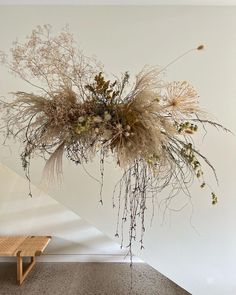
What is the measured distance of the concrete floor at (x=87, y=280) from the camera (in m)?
2.38

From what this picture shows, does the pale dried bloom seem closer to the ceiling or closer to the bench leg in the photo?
the ceiling

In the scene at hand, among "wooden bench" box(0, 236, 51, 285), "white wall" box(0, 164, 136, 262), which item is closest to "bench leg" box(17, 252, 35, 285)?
"wooden bench" box(0, 236, 51, 285)

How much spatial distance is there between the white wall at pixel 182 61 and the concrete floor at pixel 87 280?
57cm

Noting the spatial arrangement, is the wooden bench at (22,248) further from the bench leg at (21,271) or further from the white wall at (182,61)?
the white wall at (182,61)

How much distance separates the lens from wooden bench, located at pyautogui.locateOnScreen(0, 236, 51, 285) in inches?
99.9

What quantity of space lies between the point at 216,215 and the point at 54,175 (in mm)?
1404

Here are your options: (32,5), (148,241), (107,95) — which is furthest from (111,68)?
(148,241)

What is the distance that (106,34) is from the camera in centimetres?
249

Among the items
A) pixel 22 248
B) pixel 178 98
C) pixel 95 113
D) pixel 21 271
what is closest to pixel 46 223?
pixel 22 248

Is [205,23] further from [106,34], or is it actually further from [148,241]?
[148,241]

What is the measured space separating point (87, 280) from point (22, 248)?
2.23ft

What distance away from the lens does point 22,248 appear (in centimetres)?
269

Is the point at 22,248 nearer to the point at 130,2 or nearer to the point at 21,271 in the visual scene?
the point at 21,271

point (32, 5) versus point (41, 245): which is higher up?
point (32, 5)
